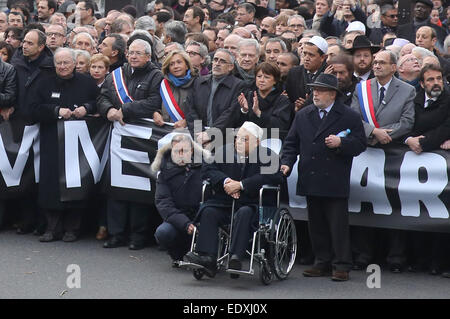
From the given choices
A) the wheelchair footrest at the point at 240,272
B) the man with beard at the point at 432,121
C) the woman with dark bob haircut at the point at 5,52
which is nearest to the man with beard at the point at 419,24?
the man with beard at the point at 432,121

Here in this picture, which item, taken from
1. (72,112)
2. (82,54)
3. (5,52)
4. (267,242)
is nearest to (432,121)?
(267,242)

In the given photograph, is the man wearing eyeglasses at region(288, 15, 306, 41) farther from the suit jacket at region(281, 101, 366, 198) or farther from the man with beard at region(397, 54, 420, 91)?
the suit jacket at region(281, 101, 366, 198)

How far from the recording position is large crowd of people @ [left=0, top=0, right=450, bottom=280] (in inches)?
397

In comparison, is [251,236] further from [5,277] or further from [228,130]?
[5,277]

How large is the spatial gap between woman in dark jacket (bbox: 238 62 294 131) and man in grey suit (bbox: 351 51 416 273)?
0.78m

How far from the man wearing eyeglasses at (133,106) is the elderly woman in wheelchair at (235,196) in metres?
1.74

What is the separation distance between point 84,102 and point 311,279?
12.1 ft

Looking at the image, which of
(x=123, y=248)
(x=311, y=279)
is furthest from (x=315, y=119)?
(x=123, y=248)

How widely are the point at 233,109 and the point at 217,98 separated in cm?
29

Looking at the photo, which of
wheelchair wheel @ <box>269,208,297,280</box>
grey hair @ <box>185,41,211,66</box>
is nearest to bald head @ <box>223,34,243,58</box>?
grey hair @ <box>185,41,211,66</box>

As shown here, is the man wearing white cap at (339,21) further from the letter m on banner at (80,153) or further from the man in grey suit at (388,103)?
the letter m on banner at (80,153)

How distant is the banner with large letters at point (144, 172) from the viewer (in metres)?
10.3

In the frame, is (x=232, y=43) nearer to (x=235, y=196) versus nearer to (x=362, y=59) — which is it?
(x=362, y=59)

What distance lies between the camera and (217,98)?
11.2 metres
